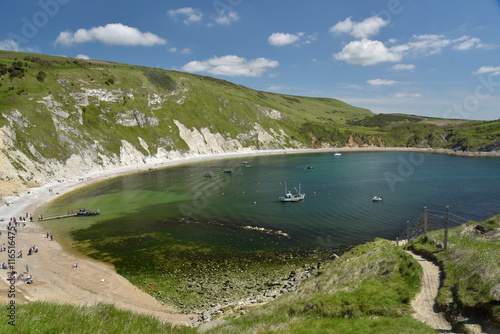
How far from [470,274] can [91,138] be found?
5213 inches

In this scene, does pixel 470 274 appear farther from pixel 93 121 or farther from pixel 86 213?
pixel 93 121

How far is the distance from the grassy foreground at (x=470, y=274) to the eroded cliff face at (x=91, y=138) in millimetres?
94747

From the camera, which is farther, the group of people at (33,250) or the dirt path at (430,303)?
the group of people at (33,250)

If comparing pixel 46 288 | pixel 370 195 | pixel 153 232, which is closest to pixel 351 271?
pixel 46 288

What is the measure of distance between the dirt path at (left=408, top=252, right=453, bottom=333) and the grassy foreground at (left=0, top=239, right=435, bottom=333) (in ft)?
1.51

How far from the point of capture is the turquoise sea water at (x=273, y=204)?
51.3 metres

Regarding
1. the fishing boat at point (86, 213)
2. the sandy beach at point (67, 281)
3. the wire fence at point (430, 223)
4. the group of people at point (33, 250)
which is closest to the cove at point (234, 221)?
the wire fence at point (430, 223)

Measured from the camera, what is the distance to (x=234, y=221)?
58.7 m

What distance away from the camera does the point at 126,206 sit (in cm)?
7150

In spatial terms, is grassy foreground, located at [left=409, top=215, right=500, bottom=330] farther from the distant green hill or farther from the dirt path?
the distant green hill

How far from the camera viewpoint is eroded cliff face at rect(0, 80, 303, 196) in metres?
88.0

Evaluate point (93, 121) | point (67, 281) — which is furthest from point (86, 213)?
point (93, 121)

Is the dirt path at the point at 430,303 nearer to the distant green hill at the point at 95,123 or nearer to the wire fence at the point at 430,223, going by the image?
the wire fence at the point at 430,223

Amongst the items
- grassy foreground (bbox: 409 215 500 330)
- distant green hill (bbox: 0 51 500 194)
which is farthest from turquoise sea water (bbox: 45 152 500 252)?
grassy foreground (bbox: 409 215 500 330)
